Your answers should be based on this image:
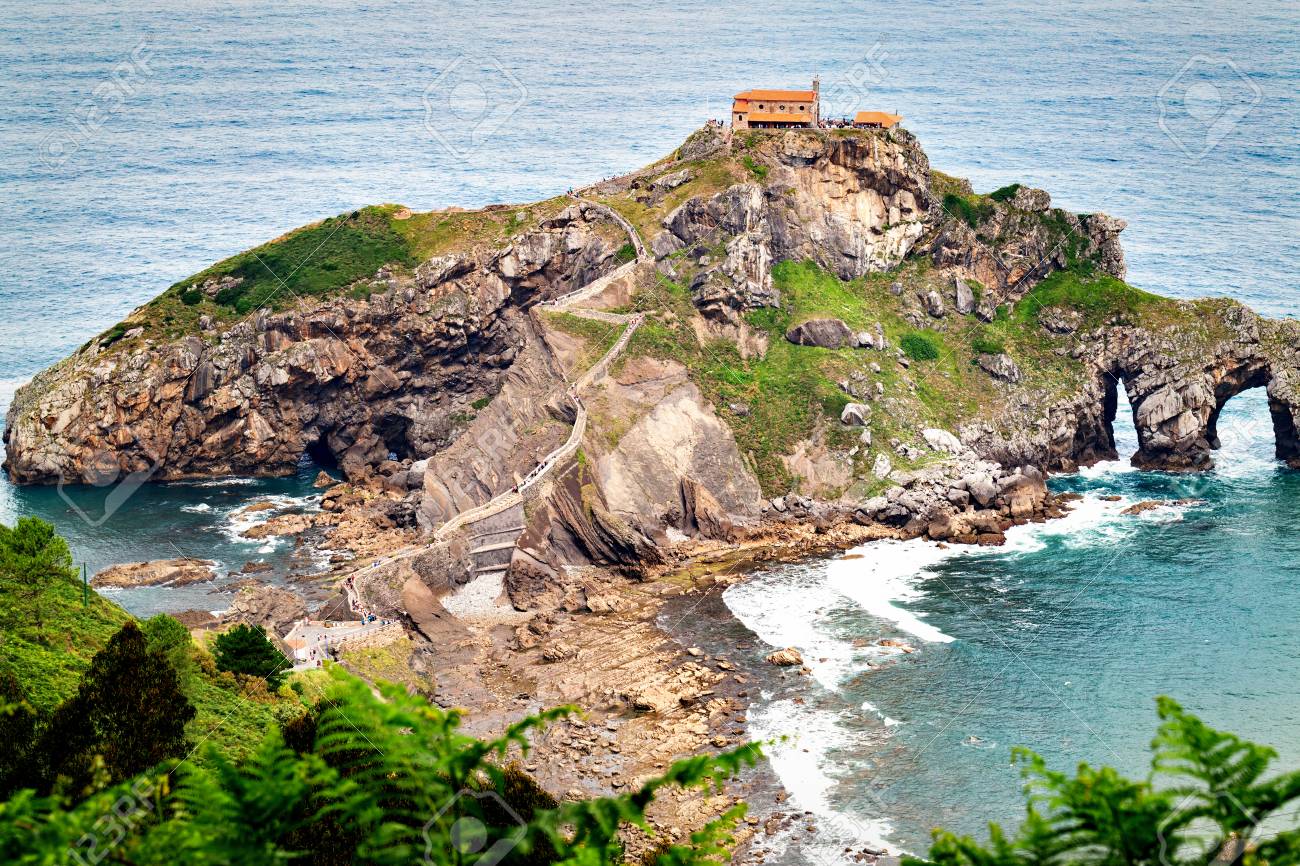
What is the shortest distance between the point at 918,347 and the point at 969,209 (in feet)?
43.5

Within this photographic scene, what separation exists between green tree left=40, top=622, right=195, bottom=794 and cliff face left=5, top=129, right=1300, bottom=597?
166ft

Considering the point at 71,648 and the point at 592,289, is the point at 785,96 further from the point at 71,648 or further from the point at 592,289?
the point at 71,648

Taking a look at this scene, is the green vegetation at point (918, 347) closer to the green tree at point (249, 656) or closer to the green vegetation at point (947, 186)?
the green vegetation at point (947, 186)

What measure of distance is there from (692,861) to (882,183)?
9644 cm

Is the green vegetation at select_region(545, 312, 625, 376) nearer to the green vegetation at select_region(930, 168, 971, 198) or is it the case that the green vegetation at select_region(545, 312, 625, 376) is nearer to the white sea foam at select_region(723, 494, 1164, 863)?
the white sea foam at select_region(723, 494, 1164, 863)

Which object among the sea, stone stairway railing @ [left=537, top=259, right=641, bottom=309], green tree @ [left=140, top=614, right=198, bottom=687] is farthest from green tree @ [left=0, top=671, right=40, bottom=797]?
stone stairway railing @ [left=537, top=259, right=641, bottom=309]

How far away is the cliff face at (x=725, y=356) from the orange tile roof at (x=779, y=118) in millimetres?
1866

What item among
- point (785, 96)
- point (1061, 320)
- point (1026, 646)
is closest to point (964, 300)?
point (1061, 320)

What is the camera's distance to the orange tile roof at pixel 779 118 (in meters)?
113

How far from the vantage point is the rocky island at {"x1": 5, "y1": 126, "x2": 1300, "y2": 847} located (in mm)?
91625

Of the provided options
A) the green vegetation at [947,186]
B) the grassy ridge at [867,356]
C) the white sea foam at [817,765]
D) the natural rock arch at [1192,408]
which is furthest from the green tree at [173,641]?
the green vegetation at [947,186]

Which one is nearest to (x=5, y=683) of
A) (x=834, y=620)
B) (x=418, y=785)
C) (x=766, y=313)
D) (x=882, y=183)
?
(x=418, y=785)

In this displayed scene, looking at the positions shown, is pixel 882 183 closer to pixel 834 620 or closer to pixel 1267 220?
pixel 834 620

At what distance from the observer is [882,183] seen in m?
111
